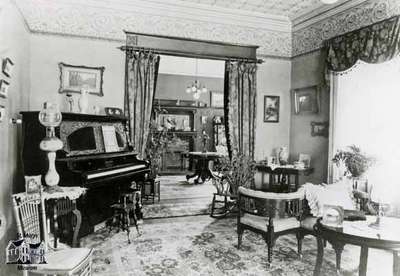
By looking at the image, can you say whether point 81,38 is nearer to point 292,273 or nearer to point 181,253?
point 181,253

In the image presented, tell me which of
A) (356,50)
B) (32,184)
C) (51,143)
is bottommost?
(32,184)

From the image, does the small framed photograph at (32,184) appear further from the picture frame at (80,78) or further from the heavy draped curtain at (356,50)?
the heavy draped curtain at (356,50)

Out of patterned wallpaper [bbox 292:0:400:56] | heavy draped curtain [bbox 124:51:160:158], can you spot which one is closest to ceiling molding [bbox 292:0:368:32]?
patterned wallpaper [bbox 292:0:400:56]

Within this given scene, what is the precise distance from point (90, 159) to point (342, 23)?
432 cm

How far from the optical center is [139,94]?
215 inches

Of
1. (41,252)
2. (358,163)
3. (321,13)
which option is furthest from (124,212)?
(321,13)

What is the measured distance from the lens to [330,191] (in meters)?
3.92

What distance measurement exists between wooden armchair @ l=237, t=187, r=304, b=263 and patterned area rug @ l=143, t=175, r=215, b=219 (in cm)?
208

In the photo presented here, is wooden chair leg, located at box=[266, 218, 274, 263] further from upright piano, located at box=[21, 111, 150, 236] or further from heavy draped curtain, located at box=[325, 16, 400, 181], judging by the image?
heavy draped curtain, located at box=[325, 16, 400, 181]

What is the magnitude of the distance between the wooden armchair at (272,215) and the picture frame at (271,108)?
275 centimetres

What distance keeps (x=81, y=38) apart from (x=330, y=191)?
14.1 ft

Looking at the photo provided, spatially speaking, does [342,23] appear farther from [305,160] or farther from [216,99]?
[216,99]

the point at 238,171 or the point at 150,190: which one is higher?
the point at 238,171

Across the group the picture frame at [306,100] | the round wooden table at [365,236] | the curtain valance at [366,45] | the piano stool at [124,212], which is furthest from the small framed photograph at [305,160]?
the piano stool at [124,212]
